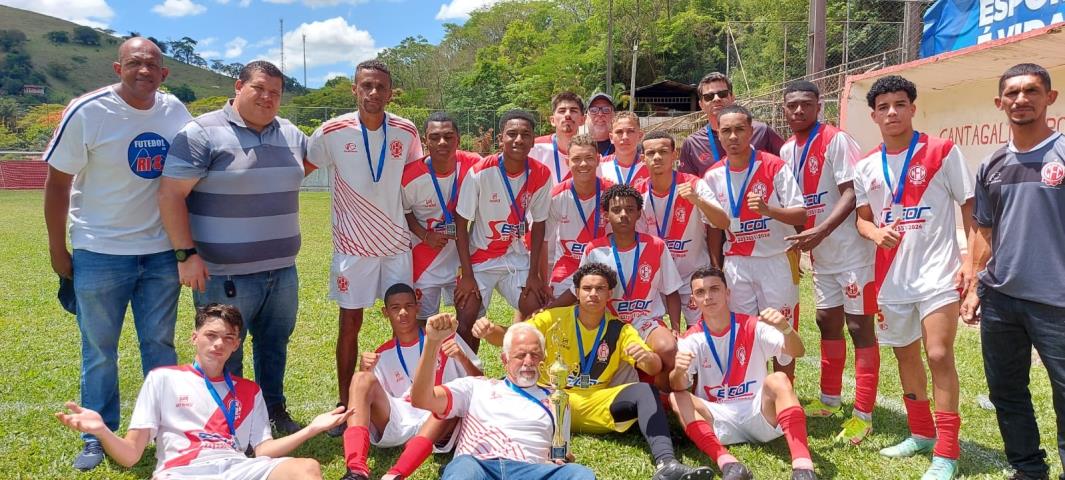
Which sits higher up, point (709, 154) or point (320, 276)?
point (709, 154)

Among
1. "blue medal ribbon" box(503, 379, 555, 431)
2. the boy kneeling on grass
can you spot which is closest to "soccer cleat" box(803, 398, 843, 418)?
"blue medal ribbon" box(503, 379, 555, 431)

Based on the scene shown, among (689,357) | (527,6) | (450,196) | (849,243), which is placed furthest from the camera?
(527,6)

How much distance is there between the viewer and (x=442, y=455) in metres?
4.29

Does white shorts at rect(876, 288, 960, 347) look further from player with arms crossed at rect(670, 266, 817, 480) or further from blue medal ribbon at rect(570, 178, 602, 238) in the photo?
blue medal ribbon at rect(570, 178, 602, 238)

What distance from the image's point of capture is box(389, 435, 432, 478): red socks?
375 centimetres

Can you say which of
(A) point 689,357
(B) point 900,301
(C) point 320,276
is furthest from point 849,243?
(C) point 320,276

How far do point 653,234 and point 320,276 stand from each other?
24.8 feet

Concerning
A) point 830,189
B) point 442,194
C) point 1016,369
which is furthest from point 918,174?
point 442,194

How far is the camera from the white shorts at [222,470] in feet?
10.7

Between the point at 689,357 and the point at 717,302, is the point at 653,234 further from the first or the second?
the point at 689,357

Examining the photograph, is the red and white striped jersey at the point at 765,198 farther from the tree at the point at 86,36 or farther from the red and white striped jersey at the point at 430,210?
the tree at the point at 86,36

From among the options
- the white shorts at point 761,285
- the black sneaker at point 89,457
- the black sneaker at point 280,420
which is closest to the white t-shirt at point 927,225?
the white shorts at point 761,285

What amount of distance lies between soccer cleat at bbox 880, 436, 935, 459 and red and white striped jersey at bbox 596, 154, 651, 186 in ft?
8.15

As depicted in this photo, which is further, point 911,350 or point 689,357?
point 911,350
